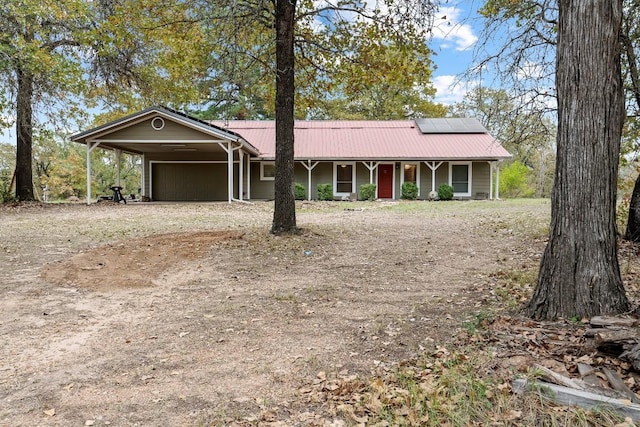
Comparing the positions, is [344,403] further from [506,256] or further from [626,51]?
[626,51]

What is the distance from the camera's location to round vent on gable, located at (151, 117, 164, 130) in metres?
16.6

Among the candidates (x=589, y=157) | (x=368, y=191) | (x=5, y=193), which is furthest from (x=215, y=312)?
(x=368, y=191)

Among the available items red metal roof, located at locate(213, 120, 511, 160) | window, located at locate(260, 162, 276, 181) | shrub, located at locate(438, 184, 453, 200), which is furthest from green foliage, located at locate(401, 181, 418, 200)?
window, located at locate(260, 162, 276, 181)

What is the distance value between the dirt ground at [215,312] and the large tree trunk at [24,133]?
6137 mm

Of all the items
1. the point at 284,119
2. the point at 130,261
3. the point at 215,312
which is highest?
the point at 284,119

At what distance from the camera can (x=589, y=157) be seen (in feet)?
11.0

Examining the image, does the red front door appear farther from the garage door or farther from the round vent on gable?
the round vent on gable

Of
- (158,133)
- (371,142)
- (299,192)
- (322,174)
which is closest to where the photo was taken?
(158,133)

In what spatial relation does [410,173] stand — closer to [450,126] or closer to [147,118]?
[450,126]

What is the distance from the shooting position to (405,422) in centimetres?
249

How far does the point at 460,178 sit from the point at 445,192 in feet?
5.41

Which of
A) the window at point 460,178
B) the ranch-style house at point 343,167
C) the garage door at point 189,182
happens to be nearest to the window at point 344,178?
the ranch-style house at point 343,167

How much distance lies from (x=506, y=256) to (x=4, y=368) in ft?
20.7

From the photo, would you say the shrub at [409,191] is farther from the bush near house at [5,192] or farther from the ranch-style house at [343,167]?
the bush near house at [5,192]
